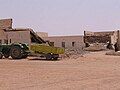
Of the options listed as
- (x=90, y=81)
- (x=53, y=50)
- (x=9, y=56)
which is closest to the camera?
(x=90, y=81)

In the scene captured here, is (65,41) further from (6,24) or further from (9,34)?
(9,34)

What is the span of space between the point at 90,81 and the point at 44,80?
187 cm

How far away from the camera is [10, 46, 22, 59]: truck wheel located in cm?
2705

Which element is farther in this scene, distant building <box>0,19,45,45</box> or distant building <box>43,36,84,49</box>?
distant building <box>43,36,84,49</box>

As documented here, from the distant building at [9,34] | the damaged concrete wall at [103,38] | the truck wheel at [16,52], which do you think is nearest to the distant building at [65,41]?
the damaged concrete wall at [103,38]

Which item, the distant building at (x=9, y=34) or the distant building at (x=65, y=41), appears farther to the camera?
the distant building at (x=65, y=41)

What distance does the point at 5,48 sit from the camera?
1099 inches

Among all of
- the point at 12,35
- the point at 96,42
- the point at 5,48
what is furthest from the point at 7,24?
the point at 96,42

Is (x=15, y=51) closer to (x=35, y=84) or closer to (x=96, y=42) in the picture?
(x=35, y=84)

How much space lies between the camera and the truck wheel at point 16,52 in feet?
88.8

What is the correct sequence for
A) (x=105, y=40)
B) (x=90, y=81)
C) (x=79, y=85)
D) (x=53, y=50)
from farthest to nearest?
(x=105, y=40) < (x=53, y=50) < (x=90, y=81) < (x=79, y=85)

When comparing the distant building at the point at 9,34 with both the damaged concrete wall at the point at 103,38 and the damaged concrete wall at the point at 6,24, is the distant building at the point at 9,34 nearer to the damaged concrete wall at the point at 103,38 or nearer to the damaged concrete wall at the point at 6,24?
the damaged concrete wall at the point at 6,24

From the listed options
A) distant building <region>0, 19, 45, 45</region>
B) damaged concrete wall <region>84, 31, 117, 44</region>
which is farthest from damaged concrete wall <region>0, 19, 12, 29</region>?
damaged concrete wall <region>84, 31, 117, 44</region>

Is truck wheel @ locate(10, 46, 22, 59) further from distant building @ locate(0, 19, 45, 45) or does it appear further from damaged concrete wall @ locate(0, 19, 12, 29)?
damaged concrete wall @ locate(0, 19, 12, 29)
